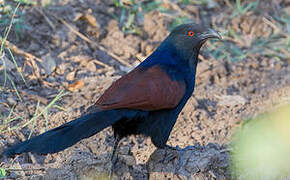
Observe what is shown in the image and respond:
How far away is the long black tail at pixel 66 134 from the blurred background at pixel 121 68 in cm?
39

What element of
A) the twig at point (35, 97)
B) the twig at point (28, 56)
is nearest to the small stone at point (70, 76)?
the twig at point (28, 56)

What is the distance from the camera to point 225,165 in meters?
3.21

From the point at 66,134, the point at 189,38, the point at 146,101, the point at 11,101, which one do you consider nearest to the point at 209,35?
the point at 189,38

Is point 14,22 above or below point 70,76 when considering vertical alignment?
above

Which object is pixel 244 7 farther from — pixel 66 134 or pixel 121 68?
pixel 66 134

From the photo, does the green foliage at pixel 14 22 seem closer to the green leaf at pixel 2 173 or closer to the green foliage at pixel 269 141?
the green leaf at pixel 2 173

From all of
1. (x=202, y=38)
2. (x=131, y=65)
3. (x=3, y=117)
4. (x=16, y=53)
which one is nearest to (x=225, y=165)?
(x=202, y=38)

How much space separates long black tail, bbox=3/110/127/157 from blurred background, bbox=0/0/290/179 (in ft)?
1.27

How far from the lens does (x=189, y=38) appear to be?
359 cm

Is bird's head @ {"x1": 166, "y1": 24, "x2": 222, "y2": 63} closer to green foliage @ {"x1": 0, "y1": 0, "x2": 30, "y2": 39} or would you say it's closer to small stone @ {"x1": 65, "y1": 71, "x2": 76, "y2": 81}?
small stone @ {"x1": 65, "y1": 71, "x2": 76, "y2": 81}

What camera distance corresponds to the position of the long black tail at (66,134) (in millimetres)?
2455

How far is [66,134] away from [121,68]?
2.45 metres

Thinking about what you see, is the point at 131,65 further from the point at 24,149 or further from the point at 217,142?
the point at 24,149

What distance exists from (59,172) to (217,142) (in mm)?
1537
